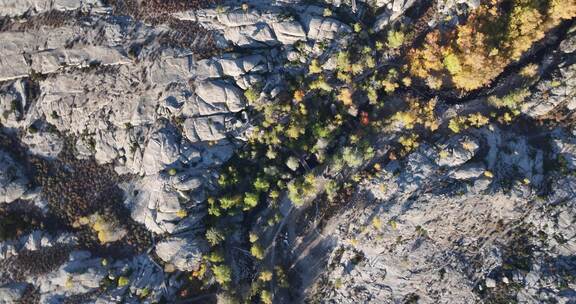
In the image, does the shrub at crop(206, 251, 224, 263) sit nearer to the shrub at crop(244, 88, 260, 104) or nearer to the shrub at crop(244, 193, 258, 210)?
the shrub at crop(244, 193, 258, 210)

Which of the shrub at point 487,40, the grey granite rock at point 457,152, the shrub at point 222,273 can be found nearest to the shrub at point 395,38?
the shrub at point 487,40

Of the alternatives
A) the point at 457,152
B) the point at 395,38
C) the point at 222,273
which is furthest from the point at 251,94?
the point at 457,152

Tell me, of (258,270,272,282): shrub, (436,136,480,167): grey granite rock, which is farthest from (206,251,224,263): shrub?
(436,136,480,167): grey granite rock

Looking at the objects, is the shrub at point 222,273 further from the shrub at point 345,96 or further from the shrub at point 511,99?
the shrub at point 511,99

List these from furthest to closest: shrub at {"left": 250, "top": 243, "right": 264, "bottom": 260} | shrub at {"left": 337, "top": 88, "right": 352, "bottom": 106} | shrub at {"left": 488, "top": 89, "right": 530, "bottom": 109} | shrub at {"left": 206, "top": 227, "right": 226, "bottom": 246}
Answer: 1. shrub at {"left": 337, "top": 88, "right": 352, "bottom": 106}
2. shrub at {"left": 488, "top": 89, "right": 530, "bottom": 109}
3. shrub at {"left": 250, "top": 243, "right": 264, "bottom": 260}
4. shrub at {"left": 206, "top": 227, "right": 226, "bottom": 246}

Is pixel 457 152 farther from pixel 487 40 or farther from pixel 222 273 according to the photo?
pixel 222 273

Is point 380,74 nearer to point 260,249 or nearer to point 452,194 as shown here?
point 452,194

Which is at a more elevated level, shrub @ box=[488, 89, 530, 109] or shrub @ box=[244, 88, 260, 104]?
shrub @ box=[488, 89, 530, 109]

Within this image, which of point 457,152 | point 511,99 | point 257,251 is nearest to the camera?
point 457,152

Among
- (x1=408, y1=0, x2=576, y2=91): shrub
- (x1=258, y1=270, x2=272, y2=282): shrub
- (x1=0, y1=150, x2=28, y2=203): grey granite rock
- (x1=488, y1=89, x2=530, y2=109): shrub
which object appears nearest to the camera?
(x1=408, y1=0, x2=576, y2=91): shrub

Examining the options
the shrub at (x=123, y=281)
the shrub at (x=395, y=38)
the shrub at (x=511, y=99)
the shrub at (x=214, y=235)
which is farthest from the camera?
the shrub at (x=511, y=99)
